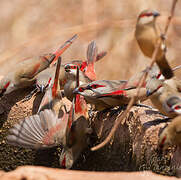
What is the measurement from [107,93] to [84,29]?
303 centimetres

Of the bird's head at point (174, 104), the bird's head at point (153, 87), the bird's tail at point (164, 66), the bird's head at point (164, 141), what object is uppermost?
the bird's tail at point (164, 66)

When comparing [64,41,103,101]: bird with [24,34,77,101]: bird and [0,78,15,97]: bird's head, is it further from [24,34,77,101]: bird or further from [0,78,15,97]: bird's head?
[0,78,15,97]: bird's head

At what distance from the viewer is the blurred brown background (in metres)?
7.11

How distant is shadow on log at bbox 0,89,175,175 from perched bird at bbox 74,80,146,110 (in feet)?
0.28

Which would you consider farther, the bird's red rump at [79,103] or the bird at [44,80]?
the bird at [44,80]

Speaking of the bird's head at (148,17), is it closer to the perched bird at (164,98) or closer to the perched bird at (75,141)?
the perched bird at (164,98)

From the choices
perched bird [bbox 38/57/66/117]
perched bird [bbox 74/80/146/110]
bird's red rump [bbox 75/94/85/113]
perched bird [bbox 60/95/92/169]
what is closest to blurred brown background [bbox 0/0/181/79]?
perched bird [bbox 38/57/66/117]

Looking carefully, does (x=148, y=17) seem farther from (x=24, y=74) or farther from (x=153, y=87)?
(x=24, y=74)

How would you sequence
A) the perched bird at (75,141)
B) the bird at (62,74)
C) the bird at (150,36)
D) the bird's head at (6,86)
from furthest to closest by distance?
the bird's head at (6,86)
the bird at (62,74)
the perched bird at (75,141)
the bird at (150,36)

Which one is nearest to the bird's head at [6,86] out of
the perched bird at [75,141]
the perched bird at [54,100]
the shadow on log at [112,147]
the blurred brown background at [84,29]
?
the shadow on log at [112,147]

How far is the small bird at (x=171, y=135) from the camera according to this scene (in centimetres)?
285

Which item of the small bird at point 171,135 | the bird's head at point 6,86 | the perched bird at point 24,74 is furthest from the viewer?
the perched bird at point 24,74

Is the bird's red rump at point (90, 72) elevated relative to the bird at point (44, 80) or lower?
lower

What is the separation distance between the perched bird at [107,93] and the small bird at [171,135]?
777 millimetres
